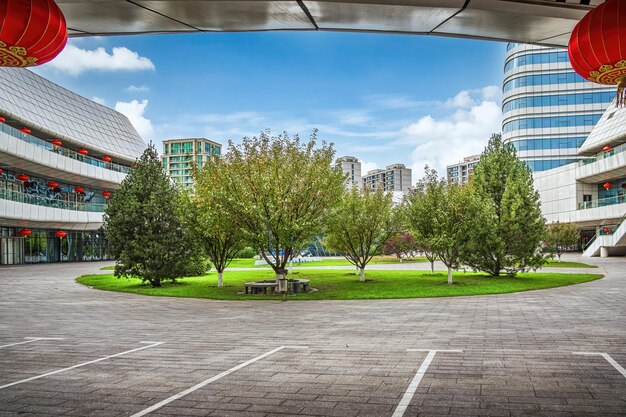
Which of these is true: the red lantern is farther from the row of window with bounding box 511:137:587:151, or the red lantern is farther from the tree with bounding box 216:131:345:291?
the row of window with bounding box 511:137:587:151

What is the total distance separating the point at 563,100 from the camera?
223ft

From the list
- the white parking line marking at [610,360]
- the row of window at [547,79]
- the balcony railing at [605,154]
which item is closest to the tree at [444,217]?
the white parking line marking at [610,360]

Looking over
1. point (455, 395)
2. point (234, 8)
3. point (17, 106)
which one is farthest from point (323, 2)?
point (17, 106)

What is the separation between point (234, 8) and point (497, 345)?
743 cm

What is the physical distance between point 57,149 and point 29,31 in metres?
51.5

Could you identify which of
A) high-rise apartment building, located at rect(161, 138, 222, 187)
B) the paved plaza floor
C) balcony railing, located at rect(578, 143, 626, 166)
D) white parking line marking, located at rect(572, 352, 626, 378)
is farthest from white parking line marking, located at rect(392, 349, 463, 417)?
high-rise apartment building, located at rect(161, 138, 222, 187)

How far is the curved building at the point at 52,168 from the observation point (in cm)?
4250

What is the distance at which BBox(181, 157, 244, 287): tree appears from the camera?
68.4ft

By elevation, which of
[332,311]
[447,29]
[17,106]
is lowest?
[332,311]

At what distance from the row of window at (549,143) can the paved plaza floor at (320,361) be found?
58603mm

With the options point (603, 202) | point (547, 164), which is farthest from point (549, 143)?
point (603, 202)

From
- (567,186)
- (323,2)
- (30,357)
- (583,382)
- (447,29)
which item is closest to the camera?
(323,2)

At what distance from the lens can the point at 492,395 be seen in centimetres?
598

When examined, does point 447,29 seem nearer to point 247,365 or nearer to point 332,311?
point 247,365
